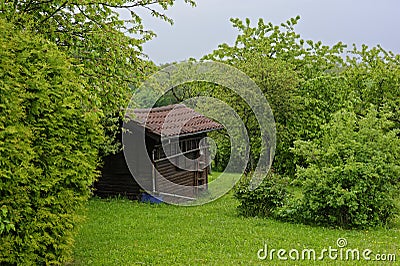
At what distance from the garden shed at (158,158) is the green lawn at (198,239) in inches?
83.7

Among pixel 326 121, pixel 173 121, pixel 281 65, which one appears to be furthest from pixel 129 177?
pixel 326 121

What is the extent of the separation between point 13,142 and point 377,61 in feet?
66.1

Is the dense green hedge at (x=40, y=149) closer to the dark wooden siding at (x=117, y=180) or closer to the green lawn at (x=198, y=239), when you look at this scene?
the green lawn at (x=198, y=239)

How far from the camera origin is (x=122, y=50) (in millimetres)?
9484

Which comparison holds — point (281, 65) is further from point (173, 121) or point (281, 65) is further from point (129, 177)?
point (129, 177)

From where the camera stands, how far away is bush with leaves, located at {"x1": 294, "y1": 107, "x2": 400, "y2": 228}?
11.0 meters

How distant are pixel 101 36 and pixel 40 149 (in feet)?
11.3

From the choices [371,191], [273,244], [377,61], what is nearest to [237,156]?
[377,61]

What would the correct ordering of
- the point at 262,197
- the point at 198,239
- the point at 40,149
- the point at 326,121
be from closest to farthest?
the point at 40,149, the point at 198,239, the point at 262,197, the point at 326,121

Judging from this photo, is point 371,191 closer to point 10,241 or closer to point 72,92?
point 72,92

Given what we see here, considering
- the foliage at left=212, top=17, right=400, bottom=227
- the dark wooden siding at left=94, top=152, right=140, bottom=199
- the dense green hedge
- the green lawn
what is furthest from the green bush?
the dense green hedge

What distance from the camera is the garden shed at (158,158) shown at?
14531 mm

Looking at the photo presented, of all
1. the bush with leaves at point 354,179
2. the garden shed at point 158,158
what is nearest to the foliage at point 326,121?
the bush with leaves at point 354,179

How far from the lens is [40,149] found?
6.22 metres
